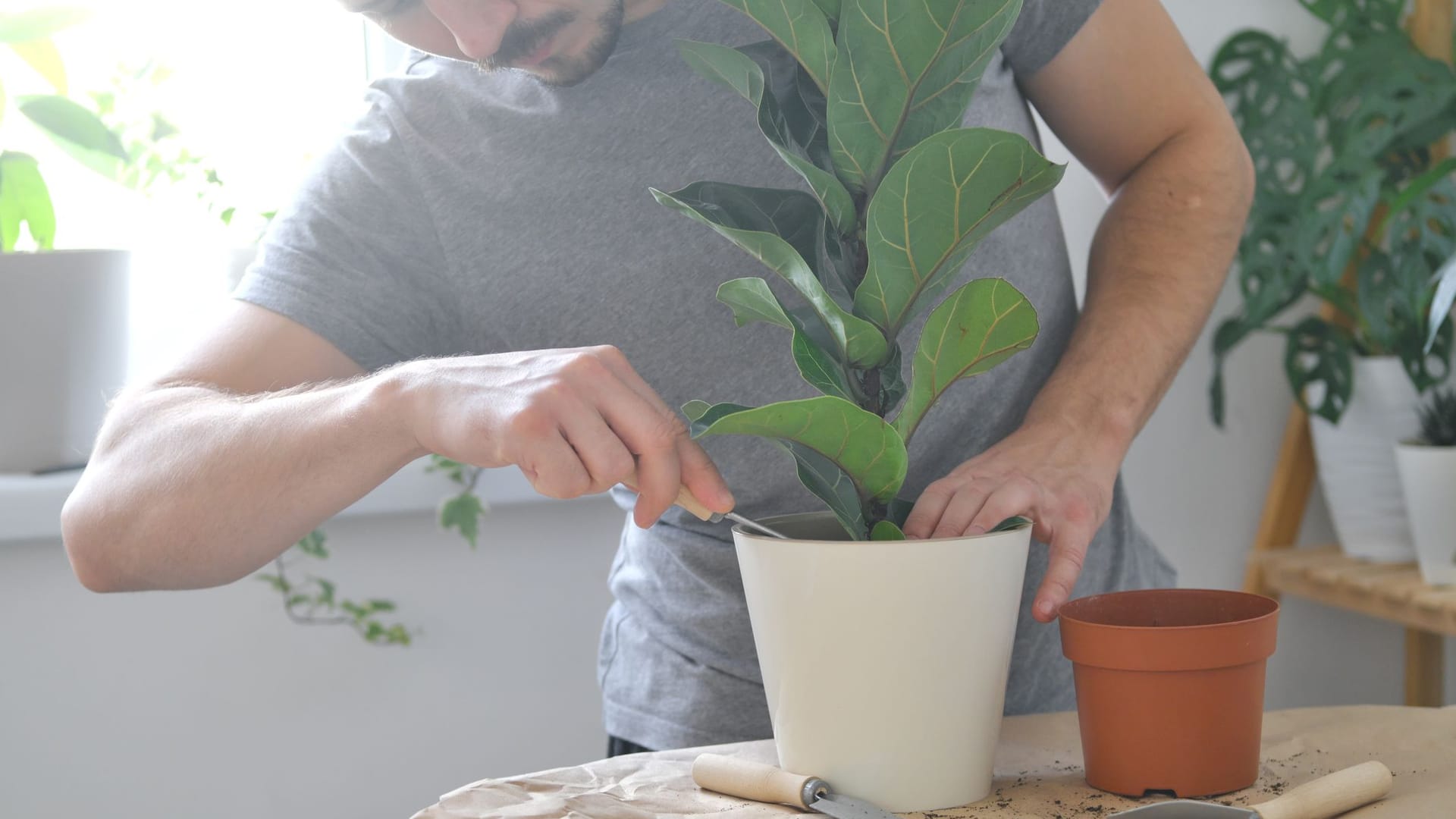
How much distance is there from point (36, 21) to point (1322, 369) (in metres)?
1.54

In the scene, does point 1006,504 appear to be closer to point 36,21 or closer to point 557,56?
point 557,56

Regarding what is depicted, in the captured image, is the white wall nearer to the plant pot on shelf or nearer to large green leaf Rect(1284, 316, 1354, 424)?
the plant pot on shelf

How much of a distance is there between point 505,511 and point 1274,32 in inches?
50.9

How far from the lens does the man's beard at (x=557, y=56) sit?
826 mm

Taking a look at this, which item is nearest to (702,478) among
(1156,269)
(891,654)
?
(891,654)

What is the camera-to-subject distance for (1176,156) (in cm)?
93

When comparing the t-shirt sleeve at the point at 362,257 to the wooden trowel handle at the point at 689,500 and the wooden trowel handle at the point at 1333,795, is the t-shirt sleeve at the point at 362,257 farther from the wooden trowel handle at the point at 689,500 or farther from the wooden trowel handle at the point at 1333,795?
the wooden trowel handle at the point at 1333,795

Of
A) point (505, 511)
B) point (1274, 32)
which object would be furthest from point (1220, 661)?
point (1274, 32)

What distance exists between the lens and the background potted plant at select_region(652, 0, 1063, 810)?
0.53m

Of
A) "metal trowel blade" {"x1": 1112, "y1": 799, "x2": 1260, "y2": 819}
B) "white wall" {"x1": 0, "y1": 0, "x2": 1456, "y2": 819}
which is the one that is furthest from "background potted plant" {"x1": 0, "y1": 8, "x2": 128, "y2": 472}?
"metal trowel blade" {"x1": 1112, "y1": 799, "x2": 1260, "y2": 819}

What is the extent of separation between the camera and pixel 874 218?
21.0 inches

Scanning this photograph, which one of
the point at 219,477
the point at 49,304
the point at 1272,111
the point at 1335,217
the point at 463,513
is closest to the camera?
the point at 219,477

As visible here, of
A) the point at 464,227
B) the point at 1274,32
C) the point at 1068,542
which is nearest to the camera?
the point at 1068,542

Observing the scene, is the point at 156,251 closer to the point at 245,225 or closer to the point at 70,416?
the point at 245,225
